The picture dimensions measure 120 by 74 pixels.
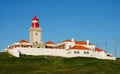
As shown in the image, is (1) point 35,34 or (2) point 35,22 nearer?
(1) point 35,34

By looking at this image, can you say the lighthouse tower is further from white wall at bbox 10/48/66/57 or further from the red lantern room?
white wall at bbox 10/48/66/57

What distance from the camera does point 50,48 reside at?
342ft

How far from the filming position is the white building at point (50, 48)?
97688 mm

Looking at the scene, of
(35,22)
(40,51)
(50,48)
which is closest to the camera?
(40,51)

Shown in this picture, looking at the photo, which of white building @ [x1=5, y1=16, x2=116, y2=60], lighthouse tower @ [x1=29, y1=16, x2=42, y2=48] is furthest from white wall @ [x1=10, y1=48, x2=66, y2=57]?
lighthouse tower @ [x1=29, y1=16, x2=42, y2=48]

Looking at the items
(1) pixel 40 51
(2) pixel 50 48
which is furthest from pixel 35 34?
(1) pixel 40 51

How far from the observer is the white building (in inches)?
3846

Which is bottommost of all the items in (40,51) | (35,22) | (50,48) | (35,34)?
(40,51)

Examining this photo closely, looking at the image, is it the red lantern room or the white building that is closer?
the white building

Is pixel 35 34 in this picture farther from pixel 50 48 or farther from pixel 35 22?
pixel 50 48

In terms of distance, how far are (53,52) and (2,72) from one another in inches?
1538

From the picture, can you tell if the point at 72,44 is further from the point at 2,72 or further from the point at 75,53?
the point at 2,72

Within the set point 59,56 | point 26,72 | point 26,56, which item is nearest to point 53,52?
point 59,56

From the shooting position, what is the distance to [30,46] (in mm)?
105438
